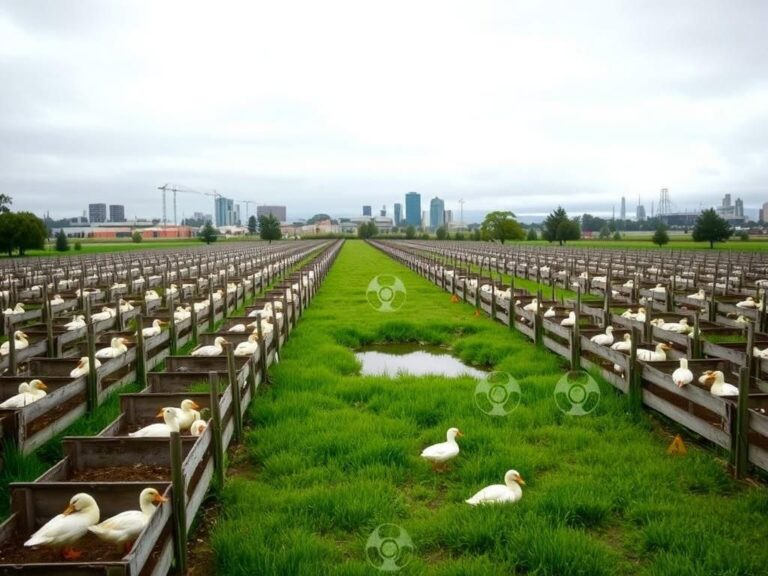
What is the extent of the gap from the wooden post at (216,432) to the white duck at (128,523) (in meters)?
1.67

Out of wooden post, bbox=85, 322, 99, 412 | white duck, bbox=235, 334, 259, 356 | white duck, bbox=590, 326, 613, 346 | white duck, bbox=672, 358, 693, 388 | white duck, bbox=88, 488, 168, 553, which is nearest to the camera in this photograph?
white duck, bbox=88, 488, 168, 553

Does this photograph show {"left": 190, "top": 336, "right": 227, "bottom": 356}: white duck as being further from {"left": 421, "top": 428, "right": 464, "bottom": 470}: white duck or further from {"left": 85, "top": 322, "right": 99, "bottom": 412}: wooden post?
{"left": 421, "top": 428, "right": 464, "bottom": 470}: white duck

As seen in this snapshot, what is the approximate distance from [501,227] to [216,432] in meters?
103

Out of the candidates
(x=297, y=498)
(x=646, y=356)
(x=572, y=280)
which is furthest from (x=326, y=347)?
(x=572, y=280)

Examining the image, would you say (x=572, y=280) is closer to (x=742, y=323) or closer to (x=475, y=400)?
(x=742, y=323)

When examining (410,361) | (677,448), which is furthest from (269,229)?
(677,448)

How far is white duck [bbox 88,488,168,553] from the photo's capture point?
439 cm

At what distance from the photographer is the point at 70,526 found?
4297 millimetres

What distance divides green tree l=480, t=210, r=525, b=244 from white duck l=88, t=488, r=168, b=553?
101 m

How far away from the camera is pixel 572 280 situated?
2642cm

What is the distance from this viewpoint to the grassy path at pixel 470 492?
4.88 metres

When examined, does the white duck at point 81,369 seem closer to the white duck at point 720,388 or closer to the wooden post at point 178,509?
the wooden post at point 178,509

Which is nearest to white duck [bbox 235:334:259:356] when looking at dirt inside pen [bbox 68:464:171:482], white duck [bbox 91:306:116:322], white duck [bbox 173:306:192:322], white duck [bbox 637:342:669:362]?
white duck [bbox 173:306:192:322]

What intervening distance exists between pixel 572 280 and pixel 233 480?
2242 centimetres
